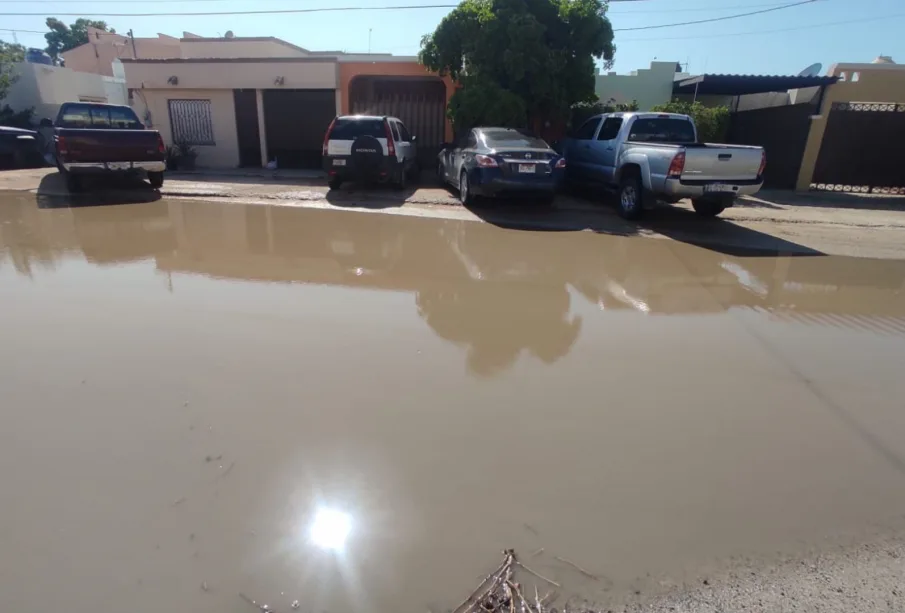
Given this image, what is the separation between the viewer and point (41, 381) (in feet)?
12.3

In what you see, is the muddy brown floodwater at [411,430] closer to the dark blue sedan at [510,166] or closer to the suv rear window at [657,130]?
the dark blue sedan at [510,166]

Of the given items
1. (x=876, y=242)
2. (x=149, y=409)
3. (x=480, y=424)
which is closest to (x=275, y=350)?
(x=149, y=409)

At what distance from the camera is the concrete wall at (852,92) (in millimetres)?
13398

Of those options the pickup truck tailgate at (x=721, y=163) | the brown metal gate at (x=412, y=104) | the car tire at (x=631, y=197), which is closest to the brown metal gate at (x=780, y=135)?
the pickup truck tailgate at (x=721, y=163)

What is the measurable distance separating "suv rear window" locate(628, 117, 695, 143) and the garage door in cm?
1071

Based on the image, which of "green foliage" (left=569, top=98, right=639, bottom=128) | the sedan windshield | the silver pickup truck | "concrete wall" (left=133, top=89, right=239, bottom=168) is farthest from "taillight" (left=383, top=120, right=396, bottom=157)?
"concrete wall" (left=133, top=89, right=239, bottom=168)

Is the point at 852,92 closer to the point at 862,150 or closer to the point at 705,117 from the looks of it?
the point at 862,150

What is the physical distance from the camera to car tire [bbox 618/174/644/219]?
31.8 ft

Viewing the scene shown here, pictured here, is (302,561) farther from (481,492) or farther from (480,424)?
(480,424)

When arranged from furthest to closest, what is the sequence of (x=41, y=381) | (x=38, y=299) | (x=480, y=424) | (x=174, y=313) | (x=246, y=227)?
(x=246, y=227) < (x=38, y=299) < (x=174, y=313) < (x=41, y=381) < (x=480, y=424)

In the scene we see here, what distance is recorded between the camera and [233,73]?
1641 cm

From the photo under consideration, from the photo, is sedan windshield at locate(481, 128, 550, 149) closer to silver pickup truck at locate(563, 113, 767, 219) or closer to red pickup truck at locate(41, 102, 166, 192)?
silver pickup truck at locate(563, 113, 767, 219)

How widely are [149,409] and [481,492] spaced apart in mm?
2210

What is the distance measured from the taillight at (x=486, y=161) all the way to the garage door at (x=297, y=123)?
9.06 meters
